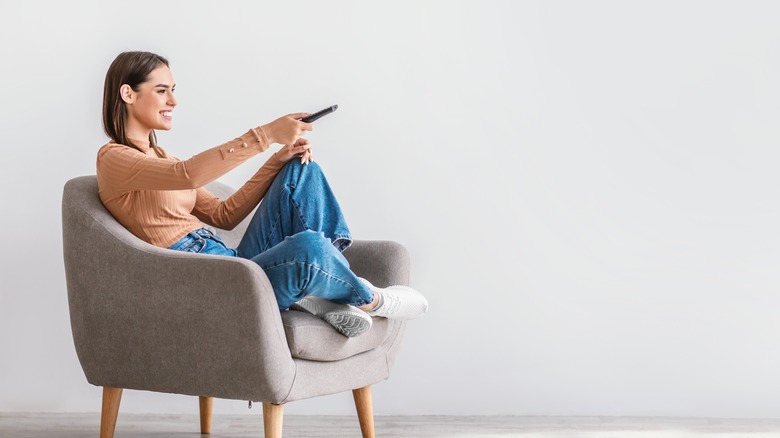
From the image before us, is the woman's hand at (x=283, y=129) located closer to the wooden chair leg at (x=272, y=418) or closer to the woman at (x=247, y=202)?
the woman at (x=247, y=202)

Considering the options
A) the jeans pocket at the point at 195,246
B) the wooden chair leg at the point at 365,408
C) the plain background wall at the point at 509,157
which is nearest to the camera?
the jeans pocket at the point at 195,246

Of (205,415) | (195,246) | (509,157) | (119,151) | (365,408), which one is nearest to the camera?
(119,151)

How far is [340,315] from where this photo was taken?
1.98 metres

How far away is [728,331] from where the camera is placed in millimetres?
2943

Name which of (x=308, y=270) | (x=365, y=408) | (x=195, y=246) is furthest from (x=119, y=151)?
(x=365, y=408)

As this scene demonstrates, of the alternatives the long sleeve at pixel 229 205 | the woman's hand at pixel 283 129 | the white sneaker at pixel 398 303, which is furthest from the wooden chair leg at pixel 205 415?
the woman's hand at pixel 283 129

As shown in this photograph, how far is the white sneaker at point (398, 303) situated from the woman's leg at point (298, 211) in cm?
20

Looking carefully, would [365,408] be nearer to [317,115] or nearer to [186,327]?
[186,327]

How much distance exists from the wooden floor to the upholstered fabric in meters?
0.61

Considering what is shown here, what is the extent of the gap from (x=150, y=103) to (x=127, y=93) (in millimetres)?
59

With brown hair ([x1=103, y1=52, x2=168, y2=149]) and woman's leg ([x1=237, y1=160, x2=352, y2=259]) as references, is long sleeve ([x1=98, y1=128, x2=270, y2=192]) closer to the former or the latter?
brown hair ([x1=103, y1=52, x2=168, y2=149])

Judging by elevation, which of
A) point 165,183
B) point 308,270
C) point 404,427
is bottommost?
point 404,427

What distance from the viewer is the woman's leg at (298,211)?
87.6 inches

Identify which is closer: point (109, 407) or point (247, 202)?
point (109, 407)
